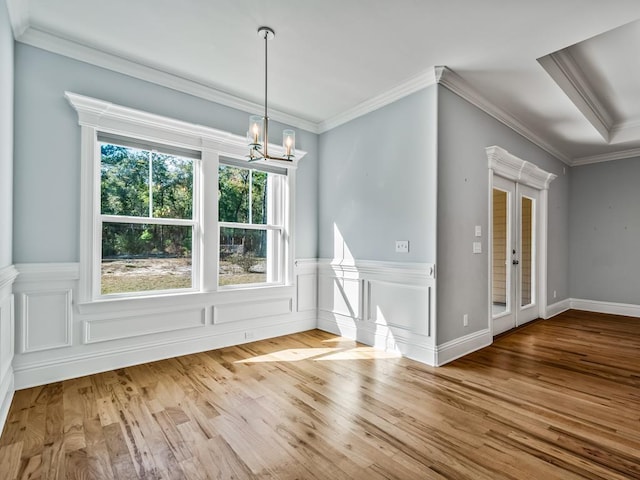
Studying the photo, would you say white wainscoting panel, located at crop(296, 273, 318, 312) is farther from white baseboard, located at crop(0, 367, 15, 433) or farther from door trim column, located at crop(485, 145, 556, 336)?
white baseboard, located at crop(0, 367, 15, 433)

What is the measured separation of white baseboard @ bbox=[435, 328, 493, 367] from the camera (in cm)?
326

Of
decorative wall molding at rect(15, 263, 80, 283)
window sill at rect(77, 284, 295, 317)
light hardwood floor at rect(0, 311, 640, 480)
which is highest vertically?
decorative wall molding at rect(15, 263, 80, 283)

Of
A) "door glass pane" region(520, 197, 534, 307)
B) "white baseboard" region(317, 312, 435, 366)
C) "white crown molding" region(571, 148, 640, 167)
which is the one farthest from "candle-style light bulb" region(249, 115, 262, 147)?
"white crown molding" region(571, 148, 640, 167)

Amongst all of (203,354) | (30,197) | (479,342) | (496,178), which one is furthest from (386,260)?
(30,197)

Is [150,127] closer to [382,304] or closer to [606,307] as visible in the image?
[382,304]

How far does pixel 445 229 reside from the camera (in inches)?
132

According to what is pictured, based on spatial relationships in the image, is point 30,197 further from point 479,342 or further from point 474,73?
point 479,342

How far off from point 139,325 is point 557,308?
645 centimetres

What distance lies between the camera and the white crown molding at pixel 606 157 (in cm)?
563

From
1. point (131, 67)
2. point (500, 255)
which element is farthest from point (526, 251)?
point (131, 67)

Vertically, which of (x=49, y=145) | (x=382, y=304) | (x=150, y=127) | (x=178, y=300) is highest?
(x=150, y=127)

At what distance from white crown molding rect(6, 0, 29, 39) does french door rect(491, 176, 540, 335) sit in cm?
466

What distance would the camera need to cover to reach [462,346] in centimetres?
352

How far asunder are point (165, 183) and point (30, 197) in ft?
3.60
